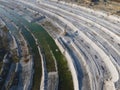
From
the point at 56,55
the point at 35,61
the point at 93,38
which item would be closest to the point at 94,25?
the point at 93,38

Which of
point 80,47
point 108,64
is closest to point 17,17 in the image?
point 80,47

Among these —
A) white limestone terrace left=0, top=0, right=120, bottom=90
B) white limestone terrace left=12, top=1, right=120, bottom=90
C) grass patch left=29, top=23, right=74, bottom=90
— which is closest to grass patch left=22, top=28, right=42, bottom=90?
grass patch left=29, top=23, right=74, bottom=90

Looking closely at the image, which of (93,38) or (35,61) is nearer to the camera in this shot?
(35,61)

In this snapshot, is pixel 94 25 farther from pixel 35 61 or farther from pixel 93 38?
pixel 35 61

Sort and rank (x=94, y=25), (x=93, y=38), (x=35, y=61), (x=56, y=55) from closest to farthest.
Result: (x=35, y=61)
(x=56, y=55)
(x=93, y=38)
(x=94, y=25)

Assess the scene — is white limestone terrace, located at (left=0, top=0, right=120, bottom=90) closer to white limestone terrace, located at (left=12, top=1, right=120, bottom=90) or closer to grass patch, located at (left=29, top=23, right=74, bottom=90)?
white limestone terrace, located at (left=12, top=1, right=120, bottom=90)

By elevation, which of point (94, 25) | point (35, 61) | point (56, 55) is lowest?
point (94, 25)

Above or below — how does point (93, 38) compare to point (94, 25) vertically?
above

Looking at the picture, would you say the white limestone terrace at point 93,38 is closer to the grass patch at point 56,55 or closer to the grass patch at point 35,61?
the grass patch at point 56,55

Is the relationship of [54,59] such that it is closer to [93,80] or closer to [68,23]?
[93,80]

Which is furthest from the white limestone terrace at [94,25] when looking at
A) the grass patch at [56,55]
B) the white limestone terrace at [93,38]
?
the grass patch at [56,55]

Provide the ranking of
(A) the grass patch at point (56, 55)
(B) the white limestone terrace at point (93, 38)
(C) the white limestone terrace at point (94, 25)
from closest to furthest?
(A) the grass patch at point (56, 55)
(B) the white limestone terrace at point (93, 38)
(C) the white limestone terrace at point (94, 25)
